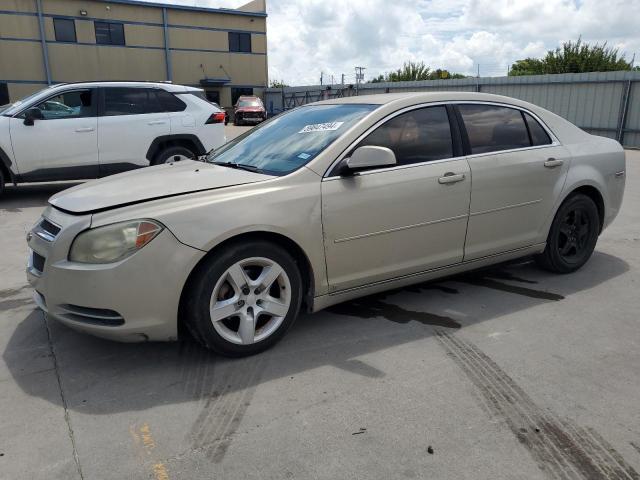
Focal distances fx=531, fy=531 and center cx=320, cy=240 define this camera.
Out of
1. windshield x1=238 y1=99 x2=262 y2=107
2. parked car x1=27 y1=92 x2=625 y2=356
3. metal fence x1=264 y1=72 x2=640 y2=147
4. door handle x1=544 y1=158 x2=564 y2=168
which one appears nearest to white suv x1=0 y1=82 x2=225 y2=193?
parked car x1=27 y1=92 x2=625 y2=356

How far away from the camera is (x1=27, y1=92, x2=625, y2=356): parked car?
9.62 feet

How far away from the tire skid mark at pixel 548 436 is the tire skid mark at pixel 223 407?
4.12ft

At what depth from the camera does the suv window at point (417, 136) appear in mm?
3705

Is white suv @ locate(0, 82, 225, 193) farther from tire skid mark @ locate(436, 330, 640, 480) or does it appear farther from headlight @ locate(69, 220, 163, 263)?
tire skid mark @ locate(436, 330, 640, 480)

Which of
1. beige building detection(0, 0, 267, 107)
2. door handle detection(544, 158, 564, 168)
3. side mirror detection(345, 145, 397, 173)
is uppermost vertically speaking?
beige building detection(0, 0, 267, 107)

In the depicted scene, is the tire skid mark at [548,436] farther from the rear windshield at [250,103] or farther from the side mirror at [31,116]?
the rear windshield at [250,103]

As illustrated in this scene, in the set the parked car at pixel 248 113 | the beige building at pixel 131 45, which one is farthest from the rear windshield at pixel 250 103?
the beige building at pixel 131 45

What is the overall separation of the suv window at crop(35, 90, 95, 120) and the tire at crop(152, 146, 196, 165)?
114cm

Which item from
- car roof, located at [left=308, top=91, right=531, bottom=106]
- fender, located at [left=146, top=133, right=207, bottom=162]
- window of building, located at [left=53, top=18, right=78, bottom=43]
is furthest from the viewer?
window of building, located at [left=53, top=18, right=78, bottom=43]

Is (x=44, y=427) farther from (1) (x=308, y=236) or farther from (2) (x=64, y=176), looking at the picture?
(2) (x=64, y=176)

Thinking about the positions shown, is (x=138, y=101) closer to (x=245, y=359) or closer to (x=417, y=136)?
(x=417, y=136)

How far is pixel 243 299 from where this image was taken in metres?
3.17

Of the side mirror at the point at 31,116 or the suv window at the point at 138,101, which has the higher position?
the suv window at the point at 138,101

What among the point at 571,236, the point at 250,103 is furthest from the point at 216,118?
the point at 250,103
